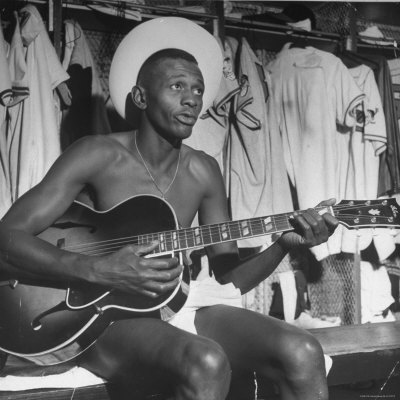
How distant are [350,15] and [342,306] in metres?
1.65

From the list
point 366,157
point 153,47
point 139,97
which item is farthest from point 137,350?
point 366,157

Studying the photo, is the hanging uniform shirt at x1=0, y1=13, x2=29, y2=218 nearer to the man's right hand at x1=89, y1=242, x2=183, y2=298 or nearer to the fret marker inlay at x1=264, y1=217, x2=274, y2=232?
the man's right hand at x1=89, y1=242, x2=183, y2=298

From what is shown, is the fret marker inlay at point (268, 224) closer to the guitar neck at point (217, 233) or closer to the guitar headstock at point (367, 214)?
the guitar neck at point (217, 233)

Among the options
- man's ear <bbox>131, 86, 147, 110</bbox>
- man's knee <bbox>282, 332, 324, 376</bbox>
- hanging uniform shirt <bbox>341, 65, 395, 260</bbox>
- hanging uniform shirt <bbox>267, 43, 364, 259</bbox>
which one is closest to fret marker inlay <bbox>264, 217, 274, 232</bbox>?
man's knee <bbox>282, 332, 324, 376</bbox>

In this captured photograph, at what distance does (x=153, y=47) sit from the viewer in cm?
163

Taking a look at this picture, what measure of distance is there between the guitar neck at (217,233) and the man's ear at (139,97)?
1.42 ft

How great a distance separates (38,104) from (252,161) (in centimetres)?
101

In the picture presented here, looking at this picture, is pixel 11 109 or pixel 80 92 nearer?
pixel 11 109

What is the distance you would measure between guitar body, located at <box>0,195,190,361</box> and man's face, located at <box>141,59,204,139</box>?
25 centimetres

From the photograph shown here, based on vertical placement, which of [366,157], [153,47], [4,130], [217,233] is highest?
[153,47]

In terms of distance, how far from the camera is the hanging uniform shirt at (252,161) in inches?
97.7

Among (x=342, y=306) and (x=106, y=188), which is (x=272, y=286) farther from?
(x=106, y=188)

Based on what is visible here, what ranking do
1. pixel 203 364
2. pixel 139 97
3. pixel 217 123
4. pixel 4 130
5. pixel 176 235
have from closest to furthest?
pixel 203 364, pixel 176 235, pixel 139 97, pixel 4 130, pixel 217 123

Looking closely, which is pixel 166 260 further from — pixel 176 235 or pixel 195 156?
pixel 195 156
